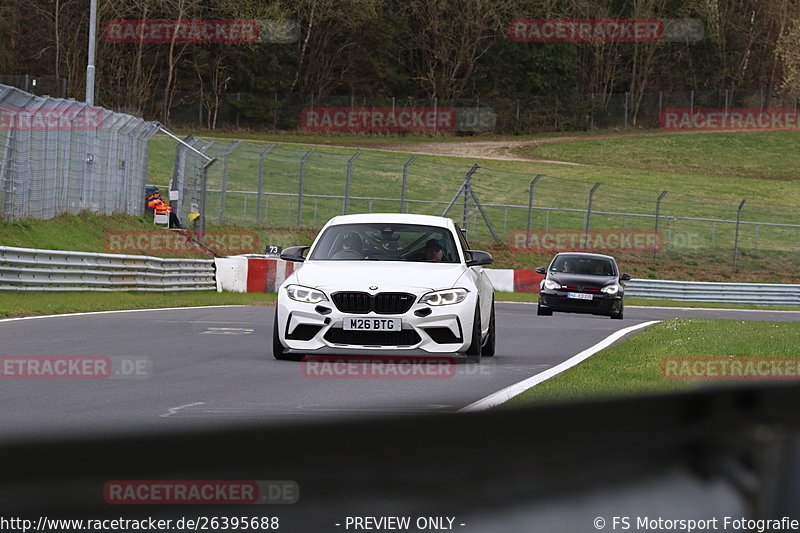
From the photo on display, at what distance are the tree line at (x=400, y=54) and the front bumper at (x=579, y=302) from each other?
46.6 meters

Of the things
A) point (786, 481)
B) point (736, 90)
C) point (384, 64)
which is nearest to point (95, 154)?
point (786, 481)

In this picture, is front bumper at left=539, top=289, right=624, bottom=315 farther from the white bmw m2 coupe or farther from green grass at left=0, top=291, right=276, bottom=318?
the white bmw m2 coupe

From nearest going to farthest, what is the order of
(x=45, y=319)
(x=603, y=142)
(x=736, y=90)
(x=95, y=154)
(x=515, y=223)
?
1. (x=45, y=319)
2. (x=95, y=154)
3. (x=515, y=223)
4. (x=603, y=142)
5. (x=736, y=90)

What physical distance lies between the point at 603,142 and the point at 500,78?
353 inches

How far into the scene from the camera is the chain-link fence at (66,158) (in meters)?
24.9

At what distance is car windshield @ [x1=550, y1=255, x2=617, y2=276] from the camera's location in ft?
87.4

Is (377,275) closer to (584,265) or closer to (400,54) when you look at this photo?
(584,265)

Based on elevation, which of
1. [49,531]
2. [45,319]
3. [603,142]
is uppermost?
[603,142]

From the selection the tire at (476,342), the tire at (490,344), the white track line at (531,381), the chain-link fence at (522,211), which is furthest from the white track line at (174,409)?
the chain-link fence at (522,211)

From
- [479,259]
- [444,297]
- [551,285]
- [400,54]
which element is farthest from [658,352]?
[400,54]

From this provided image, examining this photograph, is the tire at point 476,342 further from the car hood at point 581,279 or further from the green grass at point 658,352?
the car hood at point 581,279

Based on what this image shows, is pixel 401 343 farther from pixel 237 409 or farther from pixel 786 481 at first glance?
pixel 786 481

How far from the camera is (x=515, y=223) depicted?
51.3 metres

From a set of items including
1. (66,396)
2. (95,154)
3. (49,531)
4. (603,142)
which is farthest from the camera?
(603,142)
